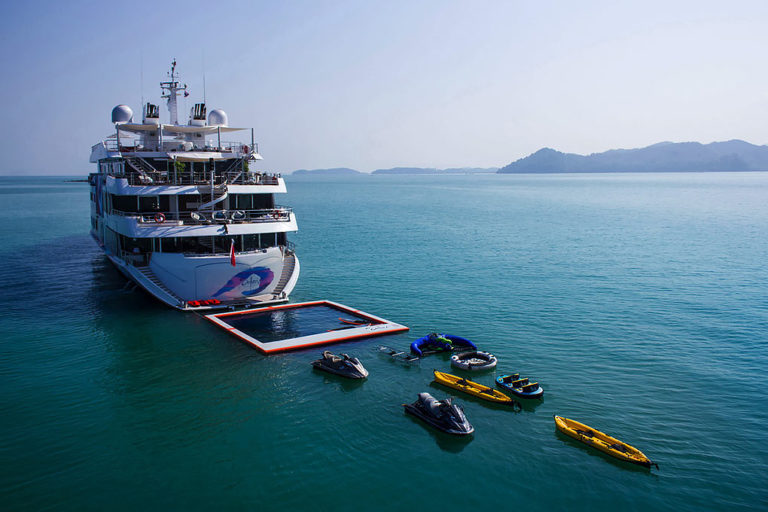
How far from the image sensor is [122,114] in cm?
4984

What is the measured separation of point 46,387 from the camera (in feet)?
79.4

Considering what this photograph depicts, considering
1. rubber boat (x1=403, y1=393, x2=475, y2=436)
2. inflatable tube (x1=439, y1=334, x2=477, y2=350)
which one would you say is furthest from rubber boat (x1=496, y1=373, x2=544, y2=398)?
inflatable tube (x1=439, y1=334, x2=477, y2=350)

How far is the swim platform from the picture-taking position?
2991cm

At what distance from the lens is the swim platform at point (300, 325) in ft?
98.1

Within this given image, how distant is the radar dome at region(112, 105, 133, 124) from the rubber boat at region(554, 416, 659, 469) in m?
47.3

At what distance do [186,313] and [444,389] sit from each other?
19.8m

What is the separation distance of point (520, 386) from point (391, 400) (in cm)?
596

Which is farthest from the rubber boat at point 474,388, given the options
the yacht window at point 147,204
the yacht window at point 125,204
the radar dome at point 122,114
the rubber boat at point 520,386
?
the radar dome at point 122,114

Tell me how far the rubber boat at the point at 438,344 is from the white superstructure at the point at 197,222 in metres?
12.6

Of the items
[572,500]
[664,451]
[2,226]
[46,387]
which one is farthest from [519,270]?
[2,226]

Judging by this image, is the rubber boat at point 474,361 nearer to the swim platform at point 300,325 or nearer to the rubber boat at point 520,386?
the rubber boat at point 520,386

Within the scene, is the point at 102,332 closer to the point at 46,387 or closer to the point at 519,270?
the point at 46,387

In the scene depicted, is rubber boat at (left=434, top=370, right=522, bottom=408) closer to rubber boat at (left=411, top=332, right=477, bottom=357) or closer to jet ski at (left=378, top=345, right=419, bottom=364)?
jet ski at (left=378, top=345, right=419, bottom=364)

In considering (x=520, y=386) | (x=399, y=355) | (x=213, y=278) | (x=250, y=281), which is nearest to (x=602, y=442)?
(x=520, y=386)
